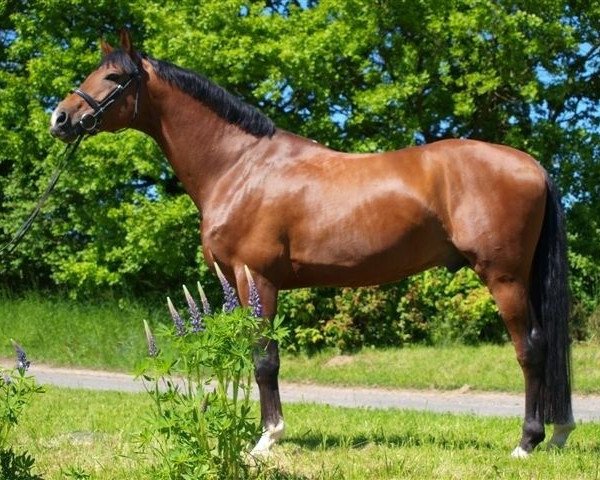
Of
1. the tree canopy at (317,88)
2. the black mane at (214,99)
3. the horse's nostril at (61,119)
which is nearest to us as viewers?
the horse's nostril at (61,119)

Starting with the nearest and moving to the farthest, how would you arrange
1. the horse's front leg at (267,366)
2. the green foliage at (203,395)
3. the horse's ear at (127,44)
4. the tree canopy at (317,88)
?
the green foliage at (203,395)
the horse's front leg at (267,366)
the horse's ear at (127,44)
the tree canopy at (317,88)

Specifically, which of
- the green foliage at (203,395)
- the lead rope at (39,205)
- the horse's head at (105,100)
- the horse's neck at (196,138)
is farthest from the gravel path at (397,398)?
the green foliage at (203,395)

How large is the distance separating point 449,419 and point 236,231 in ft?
10.0

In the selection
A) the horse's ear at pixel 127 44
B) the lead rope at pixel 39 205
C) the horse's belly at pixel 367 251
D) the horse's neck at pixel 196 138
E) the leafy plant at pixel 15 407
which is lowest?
the leafy plant at pixel 15 407

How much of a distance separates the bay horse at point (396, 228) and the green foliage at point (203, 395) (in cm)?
157

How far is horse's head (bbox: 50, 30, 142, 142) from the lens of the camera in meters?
6.05

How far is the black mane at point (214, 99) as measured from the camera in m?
6.29

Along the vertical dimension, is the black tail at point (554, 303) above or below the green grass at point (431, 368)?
above

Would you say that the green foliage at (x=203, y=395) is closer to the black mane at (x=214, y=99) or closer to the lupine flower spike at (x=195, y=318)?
the lupine flower spike at (x=195, y=318)

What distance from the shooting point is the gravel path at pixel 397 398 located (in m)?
9.58

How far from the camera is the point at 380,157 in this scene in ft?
20.0

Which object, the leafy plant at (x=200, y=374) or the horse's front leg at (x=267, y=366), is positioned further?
the horse's front leg at (x=267, y=366)

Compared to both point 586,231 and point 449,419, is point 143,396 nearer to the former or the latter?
point 449,419

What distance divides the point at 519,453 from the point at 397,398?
196 inches
